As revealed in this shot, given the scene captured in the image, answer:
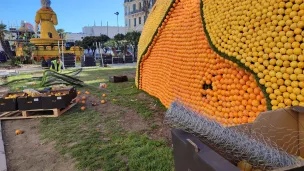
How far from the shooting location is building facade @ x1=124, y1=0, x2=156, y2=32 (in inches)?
2397

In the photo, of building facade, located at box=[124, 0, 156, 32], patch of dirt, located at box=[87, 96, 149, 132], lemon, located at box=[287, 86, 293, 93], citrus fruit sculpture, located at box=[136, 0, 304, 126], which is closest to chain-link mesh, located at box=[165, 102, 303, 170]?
citrus fruit sculpture, located at box=[136, 0, 304, 126]

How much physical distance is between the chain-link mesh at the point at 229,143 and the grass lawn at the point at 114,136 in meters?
1.85

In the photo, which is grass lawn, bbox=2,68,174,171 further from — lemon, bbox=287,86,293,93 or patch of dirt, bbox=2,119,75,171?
lemon, bbox=287,86,293,93

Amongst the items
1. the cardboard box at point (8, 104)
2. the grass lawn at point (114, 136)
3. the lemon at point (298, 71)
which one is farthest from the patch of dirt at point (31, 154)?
the lemon at point (298, 71)

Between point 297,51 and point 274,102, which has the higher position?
point 297,51

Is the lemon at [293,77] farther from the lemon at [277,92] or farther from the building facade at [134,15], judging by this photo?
the building facade at [134,15]

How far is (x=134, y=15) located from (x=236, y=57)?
206ft

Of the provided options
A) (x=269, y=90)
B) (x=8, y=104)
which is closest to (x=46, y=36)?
(x=8, y=104)

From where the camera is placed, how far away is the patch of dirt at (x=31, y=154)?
3.91 m

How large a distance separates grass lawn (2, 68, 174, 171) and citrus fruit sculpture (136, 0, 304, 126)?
924 millimetres

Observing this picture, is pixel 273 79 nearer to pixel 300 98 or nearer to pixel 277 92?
pixel 277 92

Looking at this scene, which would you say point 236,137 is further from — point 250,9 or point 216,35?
point 216,35

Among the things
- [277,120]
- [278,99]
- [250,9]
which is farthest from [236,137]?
[250,9]

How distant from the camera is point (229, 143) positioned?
5.55 feet
